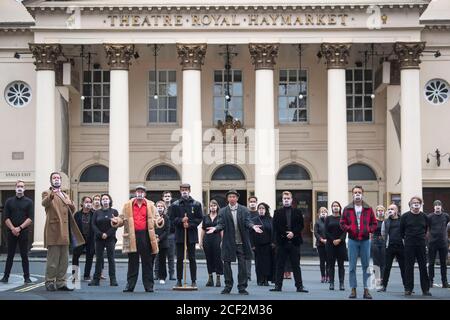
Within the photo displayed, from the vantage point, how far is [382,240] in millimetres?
20453

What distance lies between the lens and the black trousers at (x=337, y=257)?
19.0m

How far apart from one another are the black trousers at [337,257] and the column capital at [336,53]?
14.8 m

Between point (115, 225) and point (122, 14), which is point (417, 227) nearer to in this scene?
point (115, 225)

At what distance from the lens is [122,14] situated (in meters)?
33.2

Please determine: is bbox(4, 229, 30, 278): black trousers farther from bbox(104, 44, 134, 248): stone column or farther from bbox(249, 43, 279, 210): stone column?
bbox(249, 43, 279, 210): stone column

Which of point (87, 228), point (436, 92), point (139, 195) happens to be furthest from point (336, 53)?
point (139, 195)

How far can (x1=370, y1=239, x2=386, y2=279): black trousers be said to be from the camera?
805 inches

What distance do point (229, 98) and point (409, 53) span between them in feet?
24.2

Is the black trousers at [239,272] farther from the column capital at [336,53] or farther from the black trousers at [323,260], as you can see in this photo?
the column capital at [336,53]

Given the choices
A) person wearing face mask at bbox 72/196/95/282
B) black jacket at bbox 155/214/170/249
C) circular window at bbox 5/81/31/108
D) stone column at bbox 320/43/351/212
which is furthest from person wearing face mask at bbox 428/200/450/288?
circular window at bbox 5/81/31/108

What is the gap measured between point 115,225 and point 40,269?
8953 mm

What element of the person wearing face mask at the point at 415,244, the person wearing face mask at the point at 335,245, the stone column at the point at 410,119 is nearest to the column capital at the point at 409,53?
the stone column at the point at 410,119

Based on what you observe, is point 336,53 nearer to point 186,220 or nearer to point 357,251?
point 186,220
